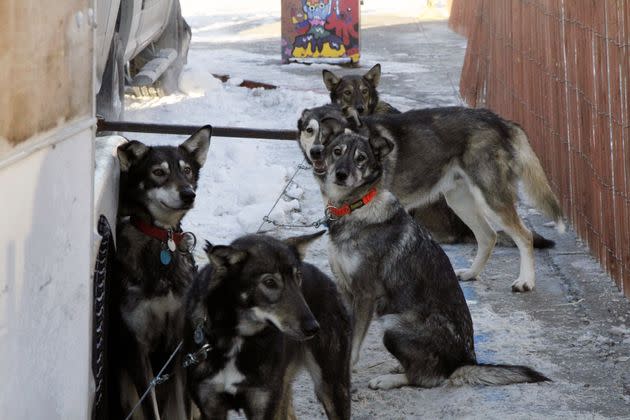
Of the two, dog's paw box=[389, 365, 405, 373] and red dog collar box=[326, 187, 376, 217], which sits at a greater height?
red dog collar box=[326, 187, 376, 217]

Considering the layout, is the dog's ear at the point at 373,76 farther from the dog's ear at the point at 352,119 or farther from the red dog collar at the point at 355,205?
the red dog collar at the point at 355,205

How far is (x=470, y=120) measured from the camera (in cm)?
717

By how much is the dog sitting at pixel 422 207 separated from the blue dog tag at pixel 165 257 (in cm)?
298

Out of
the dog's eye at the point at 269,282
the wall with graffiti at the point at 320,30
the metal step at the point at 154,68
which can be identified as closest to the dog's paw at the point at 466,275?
the dog's eye at the point at 269,282

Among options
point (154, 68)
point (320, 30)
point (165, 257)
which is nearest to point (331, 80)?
point (154, 68)

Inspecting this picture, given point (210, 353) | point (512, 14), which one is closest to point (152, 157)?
point (210, 353)

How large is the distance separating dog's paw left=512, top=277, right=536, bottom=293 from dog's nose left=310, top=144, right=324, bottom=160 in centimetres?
153

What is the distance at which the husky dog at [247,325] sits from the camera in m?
3.91

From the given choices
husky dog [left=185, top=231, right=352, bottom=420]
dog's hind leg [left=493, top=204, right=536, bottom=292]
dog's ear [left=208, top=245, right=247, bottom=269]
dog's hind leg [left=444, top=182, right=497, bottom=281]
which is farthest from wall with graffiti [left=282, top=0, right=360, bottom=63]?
dog's ear [left=208, top=245, right=247, bottom=269]

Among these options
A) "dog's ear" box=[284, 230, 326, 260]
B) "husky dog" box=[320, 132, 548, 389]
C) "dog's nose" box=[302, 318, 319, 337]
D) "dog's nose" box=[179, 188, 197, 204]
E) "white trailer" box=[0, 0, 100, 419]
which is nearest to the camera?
"white trailer" box=[0, 0, 100, 419]

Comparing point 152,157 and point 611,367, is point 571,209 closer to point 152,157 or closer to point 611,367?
point 611,367

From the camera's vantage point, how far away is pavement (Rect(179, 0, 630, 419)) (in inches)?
197

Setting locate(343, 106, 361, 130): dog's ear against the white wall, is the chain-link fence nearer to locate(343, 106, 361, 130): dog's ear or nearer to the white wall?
locate(343, 106, 361, 130): dog's ear

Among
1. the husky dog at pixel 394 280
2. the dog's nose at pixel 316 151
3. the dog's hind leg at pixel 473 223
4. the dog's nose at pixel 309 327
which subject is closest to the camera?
the dog's nose at pixel 309 327
